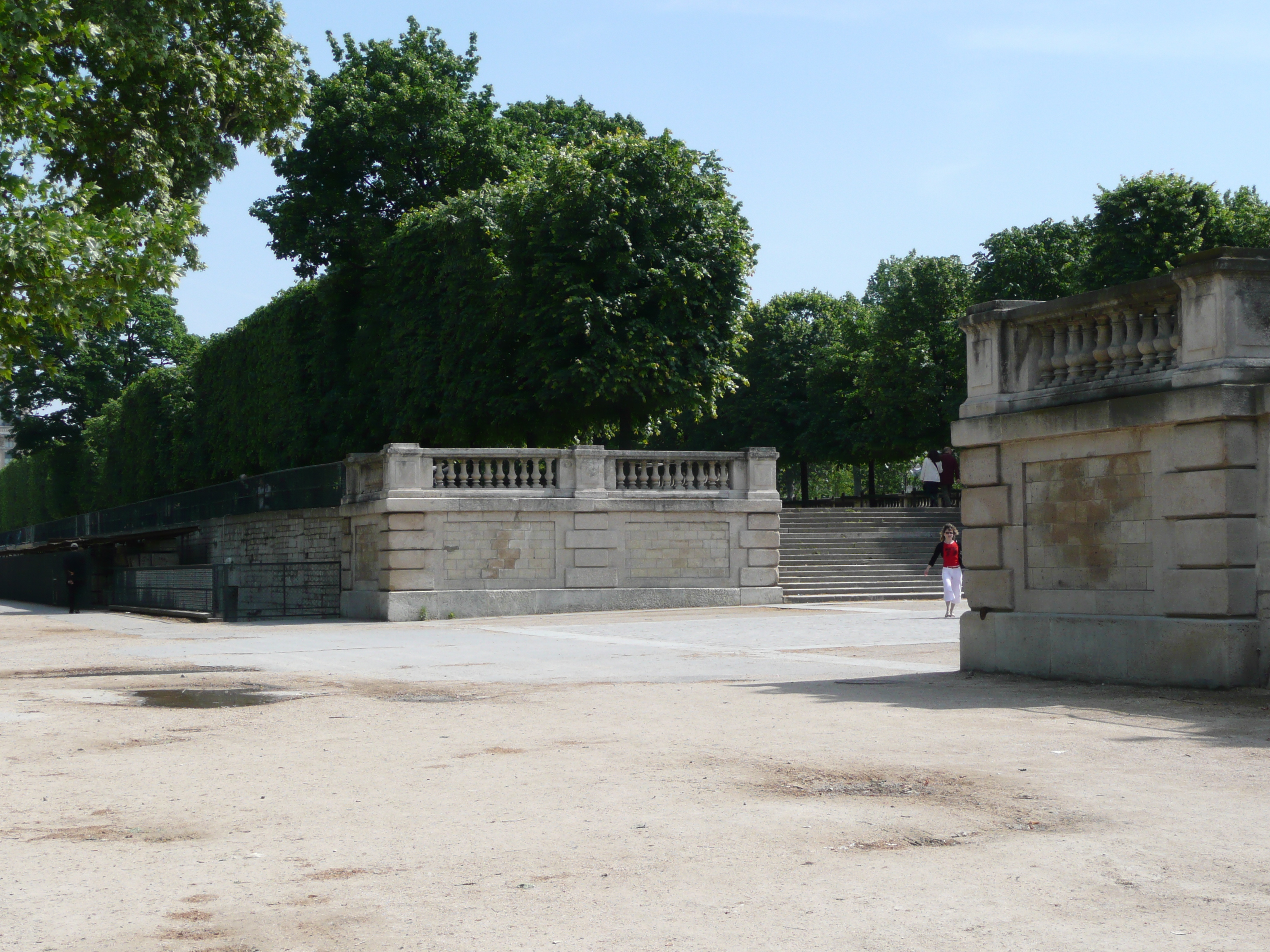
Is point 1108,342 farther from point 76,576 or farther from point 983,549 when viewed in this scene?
point 76,576

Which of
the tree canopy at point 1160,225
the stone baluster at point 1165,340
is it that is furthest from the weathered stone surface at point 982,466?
the tree canopy at point 1160,225

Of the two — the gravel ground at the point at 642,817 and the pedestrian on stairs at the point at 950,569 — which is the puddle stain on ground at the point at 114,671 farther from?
the pedestrian on stairs at the point at 950,569

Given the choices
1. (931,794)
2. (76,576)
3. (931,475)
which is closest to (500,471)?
(931,475)

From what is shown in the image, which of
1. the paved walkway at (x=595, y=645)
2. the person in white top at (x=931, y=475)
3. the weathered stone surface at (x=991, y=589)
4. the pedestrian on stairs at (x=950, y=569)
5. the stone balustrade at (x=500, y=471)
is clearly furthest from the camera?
the person in white top at (x=931, y=475)

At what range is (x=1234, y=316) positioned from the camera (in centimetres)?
1017

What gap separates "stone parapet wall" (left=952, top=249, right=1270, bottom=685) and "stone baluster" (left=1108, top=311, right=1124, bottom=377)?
20mm

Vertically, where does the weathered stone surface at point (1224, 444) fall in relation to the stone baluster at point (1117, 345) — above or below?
below

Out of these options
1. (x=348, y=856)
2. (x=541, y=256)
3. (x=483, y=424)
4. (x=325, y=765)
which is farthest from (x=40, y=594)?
(x=348, y=856)

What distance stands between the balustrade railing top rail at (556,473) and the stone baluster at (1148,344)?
52.1 feet

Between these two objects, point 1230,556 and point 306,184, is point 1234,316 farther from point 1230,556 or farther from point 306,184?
point 306,184

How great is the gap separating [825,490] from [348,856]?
87.9 metres

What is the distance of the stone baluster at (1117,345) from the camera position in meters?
11.2

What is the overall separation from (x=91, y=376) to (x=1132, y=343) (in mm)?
63939

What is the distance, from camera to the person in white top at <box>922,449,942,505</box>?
114ft
